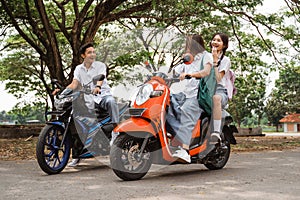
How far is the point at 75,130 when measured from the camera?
651 centimetres

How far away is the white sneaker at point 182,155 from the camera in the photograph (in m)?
5.33

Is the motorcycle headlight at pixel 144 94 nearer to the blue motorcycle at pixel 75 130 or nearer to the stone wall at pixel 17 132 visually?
the blue motorcycle at pixel 75 130

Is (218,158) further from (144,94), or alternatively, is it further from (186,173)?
(144,94)

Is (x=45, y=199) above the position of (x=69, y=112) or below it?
below

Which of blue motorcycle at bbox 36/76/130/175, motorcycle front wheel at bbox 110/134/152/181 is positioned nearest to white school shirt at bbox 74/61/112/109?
blue motorcycle at bbox 36/76/130/175

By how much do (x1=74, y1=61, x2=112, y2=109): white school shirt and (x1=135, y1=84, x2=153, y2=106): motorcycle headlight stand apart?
1.10 m

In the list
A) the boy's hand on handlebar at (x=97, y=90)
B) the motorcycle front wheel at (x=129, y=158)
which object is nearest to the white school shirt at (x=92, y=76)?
the boy's hand on handlebar at (x=97, y=90)

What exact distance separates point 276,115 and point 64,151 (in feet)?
172

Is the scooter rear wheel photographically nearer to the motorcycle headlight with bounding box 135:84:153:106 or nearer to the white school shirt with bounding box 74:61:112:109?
the motorcycle headlight with bounding box 135:84:153:106

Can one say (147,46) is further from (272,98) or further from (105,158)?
(272,98)

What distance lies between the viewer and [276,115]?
5641 centimetres

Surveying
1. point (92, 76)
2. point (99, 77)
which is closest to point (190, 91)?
point (99, 77)

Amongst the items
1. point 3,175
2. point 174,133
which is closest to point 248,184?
point 174,133

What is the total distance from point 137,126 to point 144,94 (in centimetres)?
40
